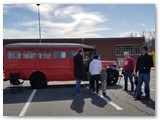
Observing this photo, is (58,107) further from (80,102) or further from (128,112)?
(128,112)

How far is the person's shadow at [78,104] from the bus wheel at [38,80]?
3.36 meters

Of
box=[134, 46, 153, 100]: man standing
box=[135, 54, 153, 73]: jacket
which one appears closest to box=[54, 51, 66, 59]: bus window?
box=[134, 46, 153, 100]: man standing

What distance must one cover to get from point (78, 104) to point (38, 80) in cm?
478

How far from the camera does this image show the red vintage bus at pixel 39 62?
13.5 m

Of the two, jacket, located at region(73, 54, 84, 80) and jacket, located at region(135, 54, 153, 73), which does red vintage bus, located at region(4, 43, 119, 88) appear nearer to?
jacket, located at region(73, 54, 84, 80)

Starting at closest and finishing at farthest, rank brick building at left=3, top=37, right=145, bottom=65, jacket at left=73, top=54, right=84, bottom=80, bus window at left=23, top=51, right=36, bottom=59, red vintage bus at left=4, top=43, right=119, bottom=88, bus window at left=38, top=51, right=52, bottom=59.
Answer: jacket at left=73, top=54, right=84, bottom=80 → red vintage bus at left=4, top=43, right=119, bottom=88 → bus window at left=23, top=51, right=36, bottom=59 → bus window at left=38, top=51, right=52, bottom=59 → brick building at left=3, top=37, right=145, bottom=65

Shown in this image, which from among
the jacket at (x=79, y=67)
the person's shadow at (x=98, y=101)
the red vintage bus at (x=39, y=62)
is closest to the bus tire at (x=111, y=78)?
the red vintage bus at (x=39, y=62)

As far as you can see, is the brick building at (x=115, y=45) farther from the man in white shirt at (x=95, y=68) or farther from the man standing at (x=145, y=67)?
the man standing at (x=145, y=67)

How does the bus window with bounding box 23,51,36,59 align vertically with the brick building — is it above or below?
below

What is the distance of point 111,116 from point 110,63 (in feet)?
23.2

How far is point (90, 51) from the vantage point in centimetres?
1480

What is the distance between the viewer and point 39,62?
13688 millimetres

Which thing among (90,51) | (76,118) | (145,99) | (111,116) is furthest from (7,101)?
(90,51)

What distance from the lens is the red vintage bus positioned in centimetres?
1348
